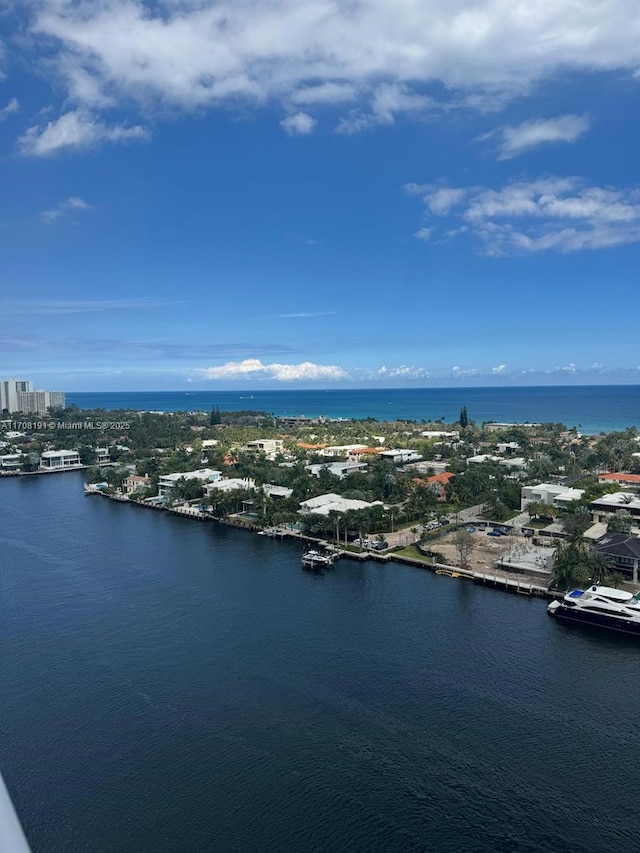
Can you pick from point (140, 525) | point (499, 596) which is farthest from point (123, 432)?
point (499, 596)

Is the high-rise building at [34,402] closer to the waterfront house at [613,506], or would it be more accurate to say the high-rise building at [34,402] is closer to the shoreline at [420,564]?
the shoreline at [420,564]

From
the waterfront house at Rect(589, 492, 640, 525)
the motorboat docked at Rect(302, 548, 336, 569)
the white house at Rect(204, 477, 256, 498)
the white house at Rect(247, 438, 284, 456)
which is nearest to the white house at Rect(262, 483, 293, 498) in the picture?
the white house at Rect(204, 477, 256, 498)

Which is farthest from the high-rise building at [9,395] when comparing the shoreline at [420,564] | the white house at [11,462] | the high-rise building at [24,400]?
the shoreline at [420,564]

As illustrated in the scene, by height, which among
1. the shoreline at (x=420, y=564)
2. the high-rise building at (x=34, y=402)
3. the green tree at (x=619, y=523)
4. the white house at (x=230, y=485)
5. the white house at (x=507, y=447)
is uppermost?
the high-rise building at (x=34, y=402)

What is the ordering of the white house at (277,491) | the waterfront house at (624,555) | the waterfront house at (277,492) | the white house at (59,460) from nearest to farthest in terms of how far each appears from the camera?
the waterfront house at (624,555) < the waterfront house at (277,492) < the white house at (277,491) < the white house at (59,460)

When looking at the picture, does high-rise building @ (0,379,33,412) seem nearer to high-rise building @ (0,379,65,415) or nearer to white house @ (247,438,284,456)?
high-rise building @ (0,379,65,415)

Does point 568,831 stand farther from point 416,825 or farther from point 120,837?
point 120,837

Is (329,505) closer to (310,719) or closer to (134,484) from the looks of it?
(134,484)
